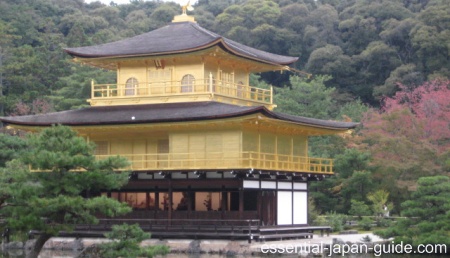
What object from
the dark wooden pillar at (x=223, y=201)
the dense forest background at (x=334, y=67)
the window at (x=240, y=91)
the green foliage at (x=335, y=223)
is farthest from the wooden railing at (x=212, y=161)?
the dense forest background at (x=334, y=67)

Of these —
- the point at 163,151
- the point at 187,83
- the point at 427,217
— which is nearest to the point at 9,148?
the point at 163,151

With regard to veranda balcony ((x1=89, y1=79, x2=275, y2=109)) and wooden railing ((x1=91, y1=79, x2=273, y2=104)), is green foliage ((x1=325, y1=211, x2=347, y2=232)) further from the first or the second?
wooden railing ((x1=91, y1=79, x2=273, y2=104))

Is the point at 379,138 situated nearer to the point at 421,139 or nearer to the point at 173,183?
the point at 421,139

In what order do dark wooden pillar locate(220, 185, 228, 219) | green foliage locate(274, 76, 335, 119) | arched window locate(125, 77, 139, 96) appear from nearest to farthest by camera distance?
1. dark wooden pillar locate(220, 185, 228, 219)
2. arched window locate(125, 77, 139, 96)
3. green foliage locate(274, 76, 335, 119)

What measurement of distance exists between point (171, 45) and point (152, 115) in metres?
4.40

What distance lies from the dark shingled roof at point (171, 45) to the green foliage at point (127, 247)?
14756 mm

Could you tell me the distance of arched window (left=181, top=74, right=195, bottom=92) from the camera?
43.2m

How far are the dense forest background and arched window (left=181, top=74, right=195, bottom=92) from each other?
12.7m

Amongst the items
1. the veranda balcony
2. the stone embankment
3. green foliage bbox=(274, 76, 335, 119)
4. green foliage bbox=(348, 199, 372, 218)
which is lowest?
the stone embankment

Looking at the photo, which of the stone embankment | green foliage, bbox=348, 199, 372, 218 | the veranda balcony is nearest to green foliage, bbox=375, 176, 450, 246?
the stone embankment

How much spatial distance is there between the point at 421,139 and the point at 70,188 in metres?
30.1

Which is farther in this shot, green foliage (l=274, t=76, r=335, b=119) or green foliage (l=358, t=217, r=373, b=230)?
green foliage (l=274, t=76, r=335, b=119)

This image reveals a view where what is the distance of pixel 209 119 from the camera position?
38.6 metres

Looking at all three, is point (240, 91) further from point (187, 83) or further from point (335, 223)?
point (335, 223)
